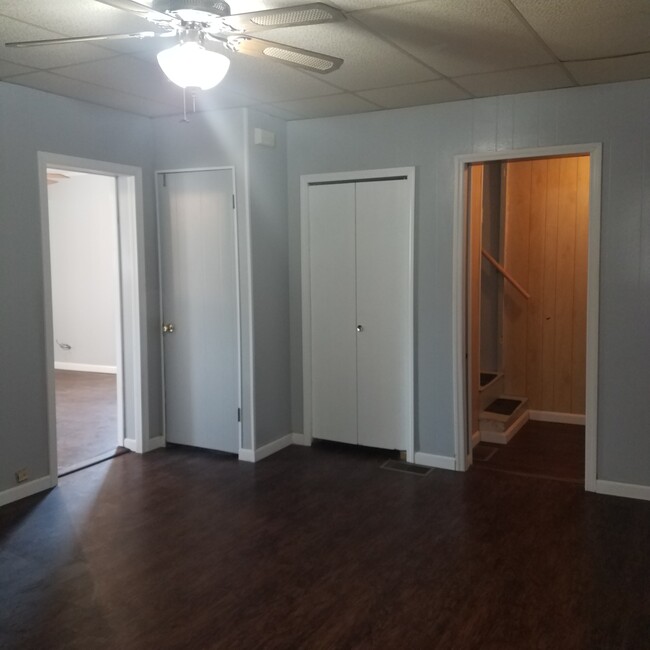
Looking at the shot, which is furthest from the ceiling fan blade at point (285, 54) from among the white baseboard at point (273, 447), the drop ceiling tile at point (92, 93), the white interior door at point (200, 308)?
the white baseboard at point (273, 447)

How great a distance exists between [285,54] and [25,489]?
9.75 feet

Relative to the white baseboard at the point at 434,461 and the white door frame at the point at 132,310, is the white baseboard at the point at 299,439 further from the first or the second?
the white door frame at the point at 132,310

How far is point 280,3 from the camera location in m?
2.63

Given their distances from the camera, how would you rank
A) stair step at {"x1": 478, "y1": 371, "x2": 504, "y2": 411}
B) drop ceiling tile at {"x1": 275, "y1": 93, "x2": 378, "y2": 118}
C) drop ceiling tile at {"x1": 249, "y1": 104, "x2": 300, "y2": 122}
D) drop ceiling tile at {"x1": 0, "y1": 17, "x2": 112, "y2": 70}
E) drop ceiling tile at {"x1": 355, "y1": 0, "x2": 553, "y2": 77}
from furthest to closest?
stair step at {"x1": 478, "y1": 371, "x2": 504, "y2": 411}, drop ceiling tile at {"x1": 249, "y1": 104, "x2": 300, "y2": 122}, drop ceiling tile at {"x1": 275, "y1": 93, "x2": 378, "y2": 118}, drop ceiling tile at {"x1": 0, "y1": 17, "x2": 112, "y2": 70}, drop ceiling tile at {"x1": 355, "y1": 0, "x2": 553, "y2": 77}

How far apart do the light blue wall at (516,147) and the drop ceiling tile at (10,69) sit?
189 cm

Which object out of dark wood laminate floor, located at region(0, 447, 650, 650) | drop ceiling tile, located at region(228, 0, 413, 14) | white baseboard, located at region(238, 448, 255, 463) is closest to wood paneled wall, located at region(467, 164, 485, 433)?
dark wood laminate floor, located at region(0, 447, 650, 650)

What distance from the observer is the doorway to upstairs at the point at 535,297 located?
5.60m

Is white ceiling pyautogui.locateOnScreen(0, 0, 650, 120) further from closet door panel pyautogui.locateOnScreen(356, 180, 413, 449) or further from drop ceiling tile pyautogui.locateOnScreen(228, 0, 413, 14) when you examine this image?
closet door panel pyautogui.locateOnScreen(356, 180, 413, 449)

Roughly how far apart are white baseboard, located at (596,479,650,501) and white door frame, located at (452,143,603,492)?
1.8 inches

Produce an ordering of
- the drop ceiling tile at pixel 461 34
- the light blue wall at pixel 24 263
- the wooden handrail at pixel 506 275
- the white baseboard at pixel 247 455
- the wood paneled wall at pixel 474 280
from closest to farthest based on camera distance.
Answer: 1. the drop ceiling tile at pixel 461 34
2. the light blue wall at pixel 24 263
3. the wood paneled wall at pixel 474 280
4. the white baseboard at pixel 247 455
5. the wooden handrail at pixel 506 275

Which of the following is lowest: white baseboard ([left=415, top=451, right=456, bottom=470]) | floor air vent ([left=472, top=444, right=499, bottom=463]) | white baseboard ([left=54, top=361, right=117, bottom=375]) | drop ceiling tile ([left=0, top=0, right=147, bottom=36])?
floor air vent ([left=472, top=444, right=499, bottom=463])

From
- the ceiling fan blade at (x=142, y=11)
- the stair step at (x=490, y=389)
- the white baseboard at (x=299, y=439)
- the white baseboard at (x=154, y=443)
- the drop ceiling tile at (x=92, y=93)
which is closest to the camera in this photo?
the ceiling fan blade at (x=142, y=11)

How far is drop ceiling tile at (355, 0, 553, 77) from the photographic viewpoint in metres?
2.68

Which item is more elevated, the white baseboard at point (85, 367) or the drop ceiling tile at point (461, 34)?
the drop ceiling tile at point (461, 34)
